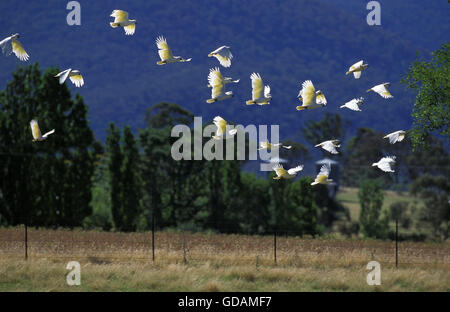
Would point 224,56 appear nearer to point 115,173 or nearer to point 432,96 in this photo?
point 432,96

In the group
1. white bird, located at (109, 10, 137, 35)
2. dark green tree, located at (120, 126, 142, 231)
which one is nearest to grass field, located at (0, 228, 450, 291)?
white bird, located at (109, 10, 137, 35)

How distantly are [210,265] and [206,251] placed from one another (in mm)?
3398

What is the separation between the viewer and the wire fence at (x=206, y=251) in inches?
880

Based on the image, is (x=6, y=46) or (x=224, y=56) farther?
(x=224, y=56)

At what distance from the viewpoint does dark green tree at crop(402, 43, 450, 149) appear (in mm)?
25000

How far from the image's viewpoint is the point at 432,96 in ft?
83.6

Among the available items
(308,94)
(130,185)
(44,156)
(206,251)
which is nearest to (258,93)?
(308,94)

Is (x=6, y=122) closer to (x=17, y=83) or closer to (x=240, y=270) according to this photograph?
(x=17, y=83)

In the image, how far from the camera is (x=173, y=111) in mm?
97750

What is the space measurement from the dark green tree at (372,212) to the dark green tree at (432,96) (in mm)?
30758

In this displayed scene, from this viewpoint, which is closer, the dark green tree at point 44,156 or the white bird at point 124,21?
the white bird at point 124,21

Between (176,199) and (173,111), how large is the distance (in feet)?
138

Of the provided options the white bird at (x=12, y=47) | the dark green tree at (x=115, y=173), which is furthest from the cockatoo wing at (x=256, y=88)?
the dark green tree at (x=115, y=173)

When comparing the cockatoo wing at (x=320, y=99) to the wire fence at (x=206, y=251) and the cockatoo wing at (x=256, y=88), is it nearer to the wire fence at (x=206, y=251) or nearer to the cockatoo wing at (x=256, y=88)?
the cockatoo wing at (x=256, y=88)
